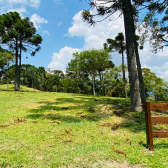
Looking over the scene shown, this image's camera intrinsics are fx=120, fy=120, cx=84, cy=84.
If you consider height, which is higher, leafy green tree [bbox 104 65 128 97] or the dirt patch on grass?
leafy green tree [bbox 104 65 128 97]

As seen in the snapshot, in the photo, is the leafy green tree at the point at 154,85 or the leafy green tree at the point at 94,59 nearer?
the leafy green tree at the point at 94,59

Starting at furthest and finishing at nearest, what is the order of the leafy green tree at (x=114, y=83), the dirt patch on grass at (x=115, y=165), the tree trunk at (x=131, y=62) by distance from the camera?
the leafy green tree at (x=114, y=83) → the tree trunk at (x=131, y=62) → the dirt patch on grass at (x=115, y=165)

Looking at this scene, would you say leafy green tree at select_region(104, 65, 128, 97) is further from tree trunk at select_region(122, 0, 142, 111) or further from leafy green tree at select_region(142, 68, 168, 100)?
tree trunk at select_region(122, 0, 142, 111)

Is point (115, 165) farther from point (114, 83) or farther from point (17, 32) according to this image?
point (114, 83)

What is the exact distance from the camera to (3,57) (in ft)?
54.6

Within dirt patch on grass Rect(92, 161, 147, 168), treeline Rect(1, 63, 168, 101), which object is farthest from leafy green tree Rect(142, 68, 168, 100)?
dirt patch on grass Rect(92, 161, 147, 168)

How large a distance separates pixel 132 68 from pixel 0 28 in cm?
1668

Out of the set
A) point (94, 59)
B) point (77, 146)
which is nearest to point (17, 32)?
point (94, 59)

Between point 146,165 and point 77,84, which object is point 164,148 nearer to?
point 146,165

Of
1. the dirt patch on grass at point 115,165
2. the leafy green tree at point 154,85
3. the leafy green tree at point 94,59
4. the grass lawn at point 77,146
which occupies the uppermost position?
the leafy green tree at point 94,59

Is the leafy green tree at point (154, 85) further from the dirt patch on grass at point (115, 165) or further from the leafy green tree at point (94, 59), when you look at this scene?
the dirt patch on grass at point (115, 165)

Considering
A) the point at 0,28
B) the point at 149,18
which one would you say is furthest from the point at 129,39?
the point at 0,28

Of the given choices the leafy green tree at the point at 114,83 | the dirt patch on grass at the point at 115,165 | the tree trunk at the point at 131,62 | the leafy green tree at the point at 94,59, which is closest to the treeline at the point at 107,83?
the leafy green tree at the point at 114,83

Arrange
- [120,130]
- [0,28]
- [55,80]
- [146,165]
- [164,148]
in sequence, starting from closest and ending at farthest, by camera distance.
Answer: [146,165], [164,148], [120,130], [0,28], [55,80]
